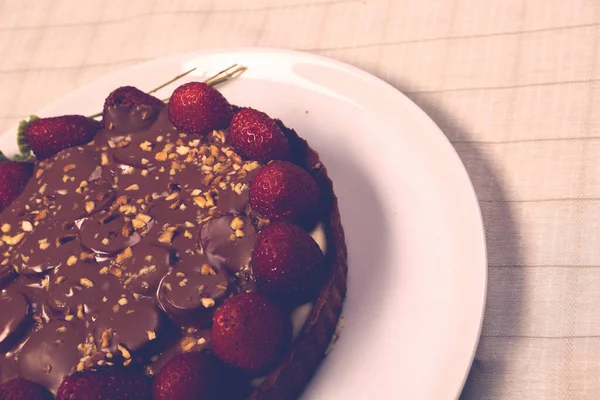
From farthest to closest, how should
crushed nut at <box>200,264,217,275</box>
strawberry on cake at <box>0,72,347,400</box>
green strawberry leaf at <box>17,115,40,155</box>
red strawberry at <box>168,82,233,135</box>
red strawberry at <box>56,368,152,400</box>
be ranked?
green strawberry leaf at <box>17,115,40,155</box> → red strawberry at <box>168,82,233,135</box> → crushed nut at <box>200,264,217,275</box> → strawberry on cake at <box>0,72,347,400</box> → red strawberry at <box>56,368,152,400</box>

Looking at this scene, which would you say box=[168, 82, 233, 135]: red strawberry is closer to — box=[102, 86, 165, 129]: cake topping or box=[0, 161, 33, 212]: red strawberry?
box=[102, 86, 165, 129]: cake topping

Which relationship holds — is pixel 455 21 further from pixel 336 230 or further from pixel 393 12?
pixel 336 230

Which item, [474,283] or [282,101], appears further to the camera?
[282,101]

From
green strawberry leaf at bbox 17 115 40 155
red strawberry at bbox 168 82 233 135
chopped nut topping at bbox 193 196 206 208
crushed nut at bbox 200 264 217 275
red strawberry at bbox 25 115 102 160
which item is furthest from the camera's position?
green strawberry leaf at bbox 17 115 40 155

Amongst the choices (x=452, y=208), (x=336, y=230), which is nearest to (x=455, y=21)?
(x=452, y=208)

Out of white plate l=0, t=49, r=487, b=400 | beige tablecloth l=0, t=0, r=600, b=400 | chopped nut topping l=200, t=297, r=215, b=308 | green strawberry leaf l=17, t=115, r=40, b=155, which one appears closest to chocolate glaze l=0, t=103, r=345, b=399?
chopped nut topping l=200, t=297, r=215, b=308
